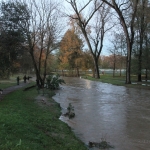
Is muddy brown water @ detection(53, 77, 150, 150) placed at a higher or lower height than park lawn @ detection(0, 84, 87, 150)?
lower

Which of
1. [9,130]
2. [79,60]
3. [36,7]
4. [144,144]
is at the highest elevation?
[36,7]

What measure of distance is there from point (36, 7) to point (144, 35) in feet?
66.1

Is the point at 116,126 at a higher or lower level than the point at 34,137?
lower

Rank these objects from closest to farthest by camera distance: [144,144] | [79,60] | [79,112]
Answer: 1. [144,144]
2. [79,112]
3. [79,60]

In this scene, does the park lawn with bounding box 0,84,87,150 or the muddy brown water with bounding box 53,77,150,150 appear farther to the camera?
the muddy brown water with bounding box 53,77,150,150

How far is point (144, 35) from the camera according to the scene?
39969mm

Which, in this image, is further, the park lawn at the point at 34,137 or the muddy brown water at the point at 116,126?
the muddy brown water at the point at 116,126

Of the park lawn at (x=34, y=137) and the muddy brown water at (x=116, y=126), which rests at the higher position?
the park lawn at (x=34, y=137)

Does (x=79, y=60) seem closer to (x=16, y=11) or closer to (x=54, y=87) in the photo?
(x=54, y=87)

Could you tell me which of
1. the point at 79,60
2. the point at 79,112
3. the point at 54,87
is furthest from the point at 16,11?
the point at 79,60

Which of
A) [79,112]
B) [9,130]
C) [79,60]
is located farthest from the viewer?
[79,60]

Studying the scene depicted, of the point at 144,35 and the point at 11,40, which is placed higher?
the point at 144,35

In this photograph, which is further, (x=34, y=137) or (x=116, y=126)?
(x=116, y=126)

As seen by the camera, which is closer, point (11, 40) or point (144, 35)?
point (11, 40)
